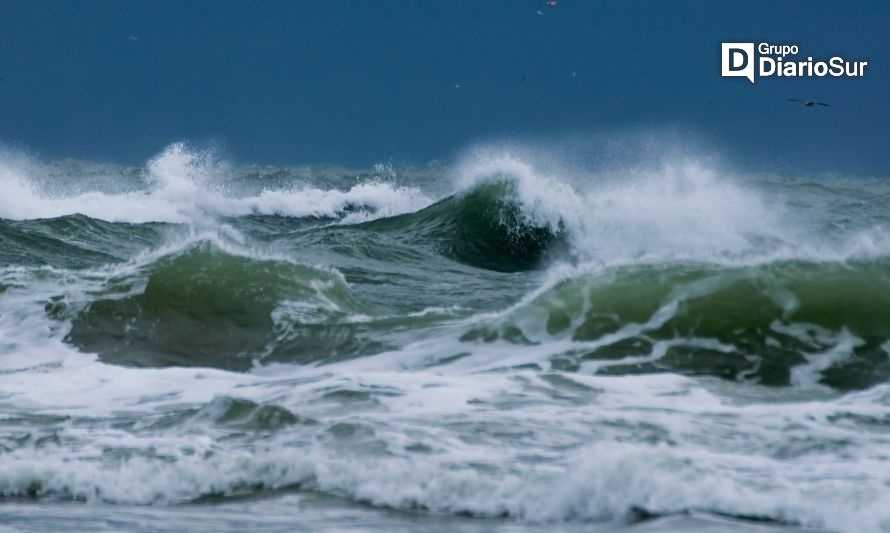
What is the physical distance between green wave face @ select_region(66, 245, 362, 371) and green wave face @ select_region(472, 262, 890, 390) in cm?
168

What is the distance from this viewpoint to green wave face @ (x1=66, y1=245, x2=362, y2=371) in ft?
30.6

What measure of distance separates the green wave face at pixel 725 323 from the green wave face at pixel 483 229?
6578 mm

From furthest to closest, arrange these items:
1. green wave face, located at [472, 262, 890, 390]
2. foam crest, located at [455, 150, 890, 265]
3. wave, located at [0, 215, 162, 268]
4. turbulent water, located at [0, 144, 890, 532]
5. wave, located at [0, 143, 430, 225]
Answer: wave, located at [0, 143, 430, 225] → foam crest, located at [455, 150, 890, 265] → wave, located at [0, 215, 162, 268] → green wave face, located at [472, 262, 890, 390] → turbulent water, located at [0, 144, 890, 532]

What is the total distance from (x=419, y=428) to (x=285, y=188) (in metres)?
24.5

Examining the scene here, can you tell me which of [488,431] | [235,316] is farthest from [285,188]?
[488,431]

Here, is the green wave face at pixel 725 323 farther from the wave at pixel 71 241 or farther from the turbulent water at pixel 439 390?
the wave at pixel 71 241

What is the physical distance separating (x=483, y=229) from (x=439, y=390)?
10.9 metres

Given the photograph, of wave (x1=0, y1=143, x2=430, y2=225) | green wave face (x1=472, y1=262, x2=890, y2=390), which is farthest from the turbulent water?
wave (x1=0, y1=143, x2=430, y2=225)

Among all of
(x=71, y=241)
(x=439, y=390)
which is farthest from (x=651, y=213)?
(x=439, y=390)

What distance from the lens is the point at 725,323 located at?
28.7 ft

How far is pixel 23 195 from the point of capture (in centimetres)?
2358

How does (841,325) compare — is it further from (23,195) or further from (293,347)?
(23,195)

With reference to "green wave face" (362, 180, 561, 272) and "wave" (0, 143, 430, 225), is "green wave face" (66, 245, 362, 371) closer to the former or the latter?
"green wave face" (362, 180, 561, 272)

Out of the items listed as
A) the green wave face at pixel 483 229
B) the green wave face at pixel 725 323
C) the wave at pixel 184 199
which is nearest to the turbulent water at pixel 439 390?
the green wave face at pixel 725 323
